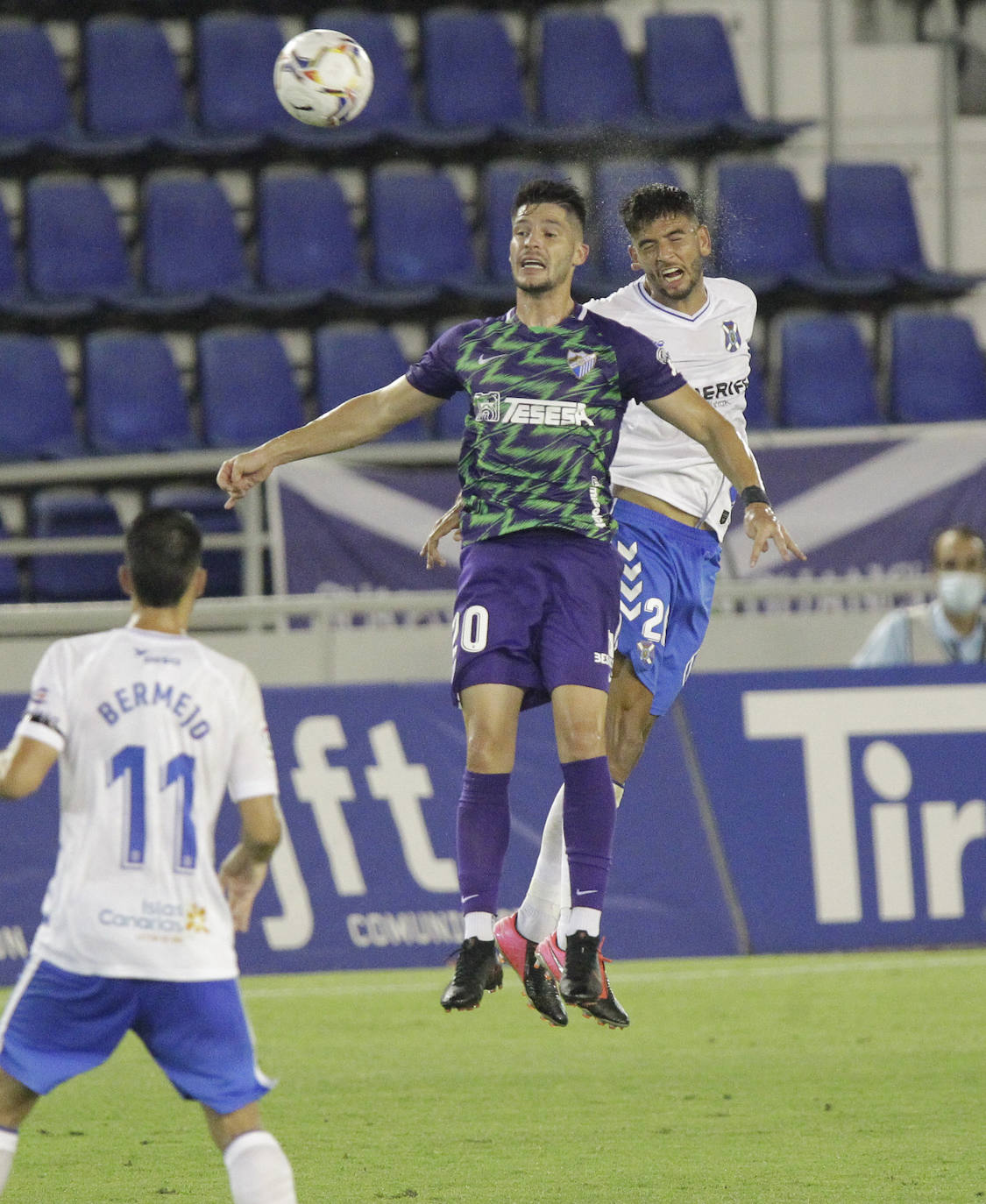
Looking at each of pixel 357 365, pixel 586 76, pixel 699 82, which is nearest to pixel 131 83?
pixel 357 365

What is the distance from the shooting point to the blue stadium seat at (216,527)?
12.9 metres

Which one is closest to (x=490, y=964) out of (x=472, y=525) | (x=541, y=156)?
(x=472, y=525)

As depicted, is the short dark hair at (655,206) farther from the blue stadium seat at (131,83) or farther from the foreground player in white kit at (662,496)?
the blue stadium seat at (131,83)

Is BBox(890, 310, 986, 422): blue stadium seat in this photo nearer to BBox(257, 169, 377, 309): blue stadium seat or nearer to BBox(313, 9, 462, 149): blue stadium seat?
BBox(313, 9, 462, 149): blue stadium seat

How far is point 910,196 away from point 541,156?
10.0 feet

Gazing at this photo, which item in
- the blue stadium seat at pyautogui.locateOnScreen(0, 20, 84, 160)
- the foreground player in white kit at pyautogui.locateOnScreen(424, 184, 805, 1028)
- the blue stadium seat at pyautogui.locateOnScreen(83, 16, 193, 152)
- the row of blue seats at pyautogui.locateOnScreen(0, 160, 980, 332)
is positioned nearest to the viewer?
the foreground player in white kit at pyautogui.locateOnScreen(424, 184, 805, 1028)

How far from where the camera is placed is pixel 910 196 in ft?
50.6

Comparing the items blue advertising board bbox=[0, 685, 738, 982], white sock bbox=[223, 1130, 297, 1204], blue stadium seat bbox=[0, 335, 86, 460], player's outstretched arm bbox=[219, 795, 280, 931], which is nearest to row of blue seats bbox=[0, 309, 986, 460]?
blue stadium seat bbox=[0, 335, 86, 460]

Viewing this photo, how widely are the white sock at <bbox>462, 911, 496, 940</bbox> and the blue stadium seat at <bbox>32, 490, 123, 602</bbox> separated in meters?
7.86

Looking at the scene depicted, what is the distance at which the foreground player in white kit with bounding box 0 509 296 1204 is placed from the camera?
12.5 ft

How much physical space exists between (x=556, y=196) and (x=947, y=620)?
5.06m

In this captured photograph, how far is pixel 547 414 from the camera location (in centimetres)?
557

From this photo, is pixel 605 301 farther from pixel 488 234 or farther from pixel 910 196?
pixel 910 196

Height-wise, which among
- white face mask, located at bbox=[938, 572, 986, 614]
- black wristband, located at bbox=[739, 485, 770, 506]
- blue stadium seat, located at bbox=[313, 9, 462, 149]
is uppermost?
blue stadium seat, located at bbox=[313, 9, 462, 149]
